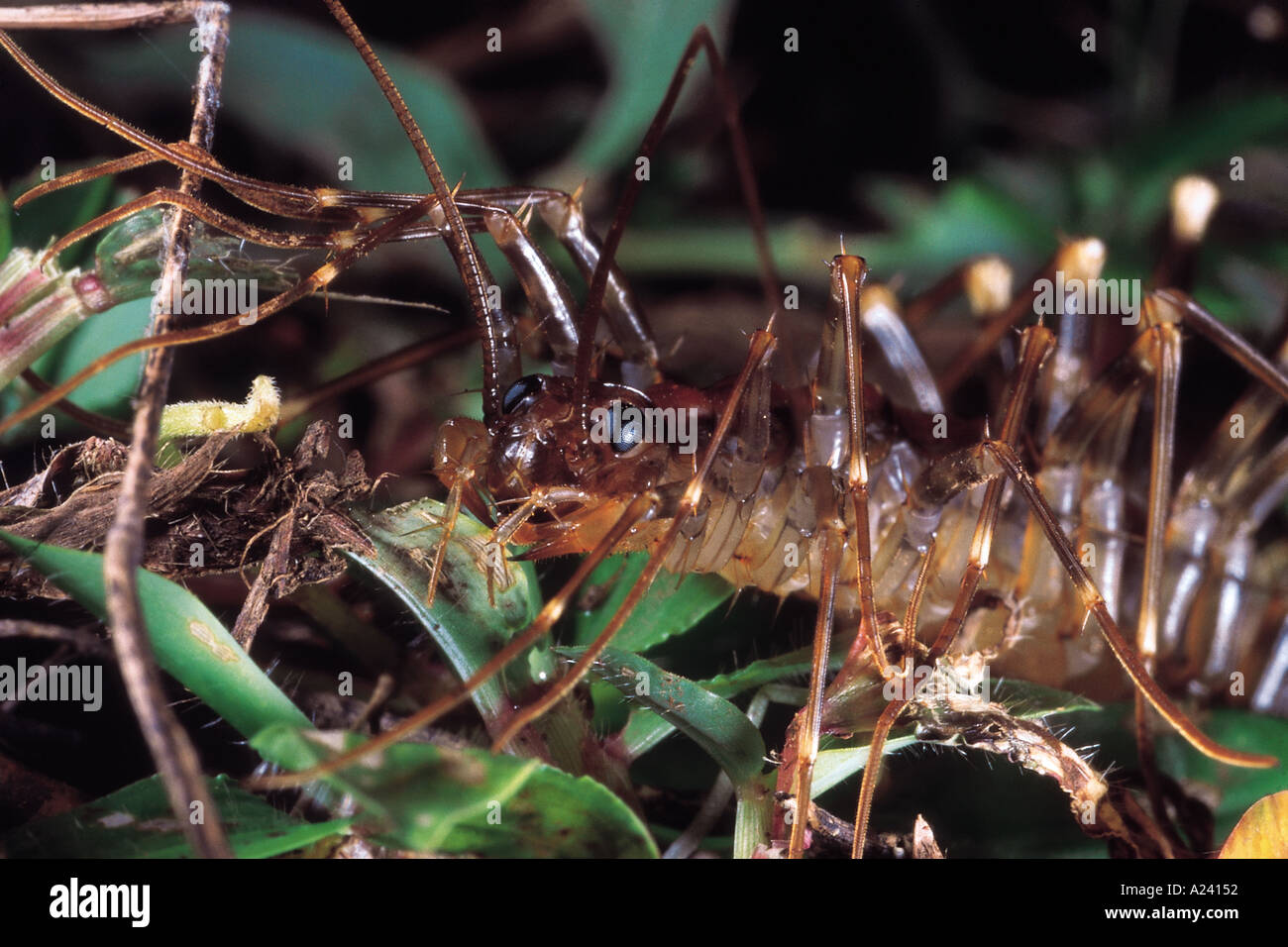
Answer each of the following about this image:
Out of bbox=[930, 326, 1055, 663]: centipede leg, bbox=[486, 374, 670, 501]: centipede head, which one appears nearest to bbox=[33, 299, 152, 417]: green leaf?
bbox=[486, 374, 670, 501]: centipede head

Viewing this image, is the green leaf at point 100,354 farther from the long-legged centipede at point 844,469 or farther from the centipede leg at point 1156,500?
the centipede leg at point 1156,500

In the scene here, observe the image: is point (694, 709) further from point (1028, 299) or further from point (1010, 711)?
point (1028, 299)

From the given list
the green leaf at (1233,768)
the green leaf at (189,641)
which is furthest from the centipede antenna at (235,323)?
the green leaf at (1233,768)

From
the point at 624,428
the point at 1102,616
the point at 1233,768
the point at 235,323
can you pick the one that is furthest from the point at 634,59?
the point at 1233,768

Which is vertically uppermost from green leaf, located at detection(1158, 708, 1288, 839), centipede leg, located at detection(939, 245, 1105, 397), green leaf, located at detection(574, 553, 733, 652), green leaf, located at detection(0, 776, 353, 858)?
centipede leg, located at detection(939, 245, 1105, 397)

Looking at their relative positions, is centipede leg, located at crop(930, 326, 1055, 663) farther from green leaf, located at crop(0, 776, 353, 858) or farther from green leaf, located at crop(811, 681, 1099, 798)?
green leaf, located at crop(0, 776, 353, 858)
